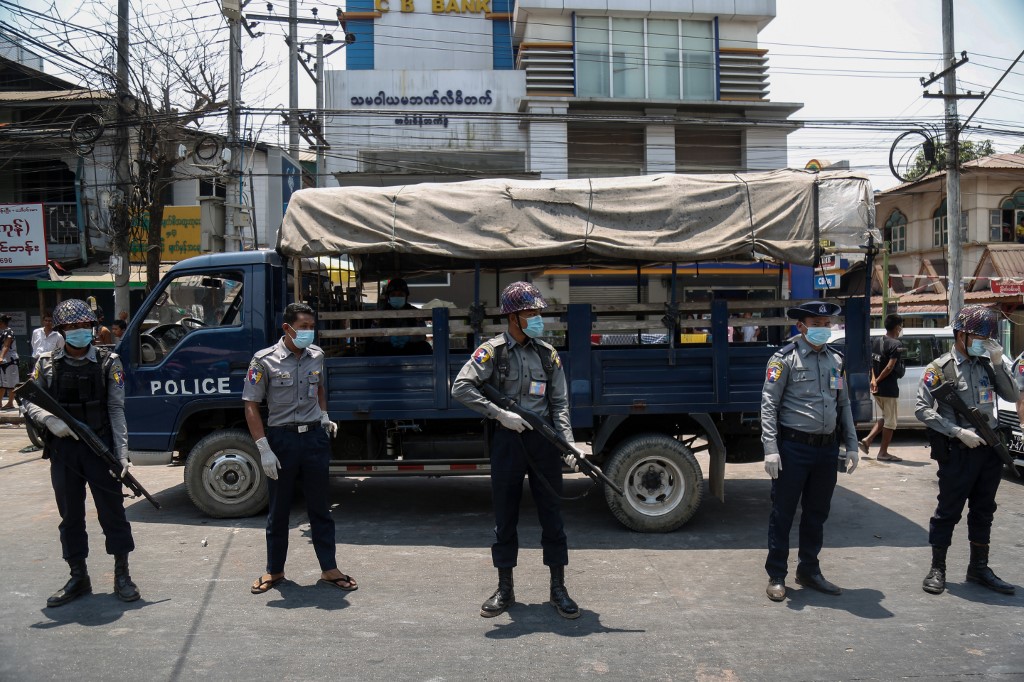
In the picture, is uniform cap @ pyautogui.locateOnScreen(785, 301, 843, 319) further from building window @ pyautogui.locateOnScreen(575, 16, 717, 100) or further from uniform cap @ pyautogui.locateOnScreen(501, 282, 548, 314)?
building window @ pyautogui.locateOnScreen(575, 16, 717, 100)

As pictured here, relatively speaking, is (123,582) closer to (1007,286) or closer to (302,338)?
(302,338)

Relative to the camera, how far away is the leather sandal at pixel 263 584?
5.05m

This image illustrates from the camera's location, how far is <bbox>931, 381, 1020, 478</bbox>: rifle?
486cm

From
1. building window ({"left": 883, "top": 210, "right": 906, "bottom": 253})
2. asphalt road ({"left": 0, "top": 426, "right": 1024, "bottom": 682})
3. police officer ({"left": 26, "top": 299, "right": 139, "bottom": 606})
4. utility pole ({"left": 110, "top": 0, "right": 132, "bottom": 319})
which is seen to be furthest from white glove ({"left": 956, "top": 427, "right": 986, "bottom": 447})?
building window ({"left": 883, "top": 210, "right": 906, "bottom": 253})

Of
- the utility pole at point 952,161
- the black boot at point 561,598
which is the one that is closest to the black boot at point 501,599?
the black boot at point 561,598

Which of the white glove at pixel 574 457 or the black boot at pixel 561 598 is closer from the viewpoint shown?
the black boot at pixel 561 598

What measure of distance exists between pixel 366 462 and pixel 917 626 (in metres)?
4.18

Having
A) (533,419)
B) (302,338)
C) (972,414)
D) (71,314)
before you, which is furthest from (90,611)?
(972,414)

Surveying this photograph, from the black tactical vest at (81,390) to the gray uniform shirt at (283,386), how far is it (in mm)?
869

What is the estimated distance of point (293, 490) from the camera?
516 cm

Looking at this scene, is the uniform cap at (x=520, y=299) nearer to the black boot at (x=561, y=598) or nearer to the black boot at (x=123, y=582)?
the black boot at (x=561, y=598)

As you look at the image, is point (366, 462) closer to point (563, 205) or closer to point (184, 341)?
point (184, 341)

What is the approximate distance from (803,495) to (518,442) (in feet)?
6.29

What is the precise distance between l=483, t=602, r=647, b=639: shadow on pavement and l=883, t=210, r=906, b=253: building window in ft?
97.9
